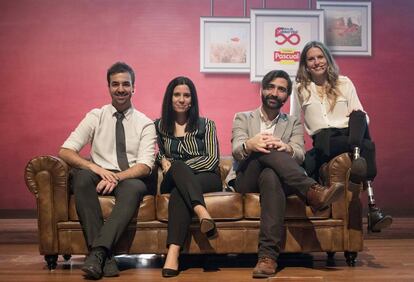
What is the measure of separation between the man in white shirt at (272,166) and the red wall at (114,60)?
178 centimetres

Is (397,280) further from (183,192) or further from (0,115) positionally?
(0,115)

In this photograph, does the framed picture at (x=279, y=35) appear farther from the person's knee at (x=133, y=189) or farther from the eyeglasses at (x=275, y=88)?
the person's knee at (x=133, y=189)

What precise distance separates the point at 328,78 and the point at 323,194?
3.20 feet

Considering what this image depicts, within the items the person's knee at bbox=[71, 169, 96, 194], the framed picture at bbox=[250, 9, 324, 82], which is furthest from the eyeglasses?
the framed picture at bbox=[250, 9, 324, 82]

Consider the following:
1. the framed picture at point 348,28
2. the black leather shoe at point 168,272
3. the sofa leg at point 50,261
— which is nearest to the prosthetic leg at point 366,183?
the black leather shoe at point 168,272

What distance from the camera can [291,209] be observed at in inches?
125

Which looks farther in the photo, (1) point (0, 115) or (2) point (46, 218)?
(1) point (0, 115)

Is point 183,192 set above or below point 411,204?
above

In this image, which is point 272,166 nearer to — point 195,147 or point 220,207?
point 220,207

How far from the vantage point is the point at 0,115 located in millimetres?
5191

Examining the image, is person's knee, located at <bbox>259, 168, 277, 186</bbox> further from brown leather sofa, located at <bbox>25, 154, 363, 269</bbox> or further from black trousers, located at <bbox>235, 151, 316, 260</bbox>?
brown leather sofa, located at <bbox>25, 154, 363, 269</bbox>

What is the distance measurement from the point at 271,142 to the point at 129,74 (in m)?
0.97

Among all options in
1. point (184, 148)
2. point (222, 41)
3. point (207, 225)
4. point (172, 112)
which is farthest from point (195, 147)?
point (222, 41)

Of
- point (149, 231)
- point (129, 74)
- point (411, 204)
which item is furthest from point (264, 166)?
point (411, 204)
